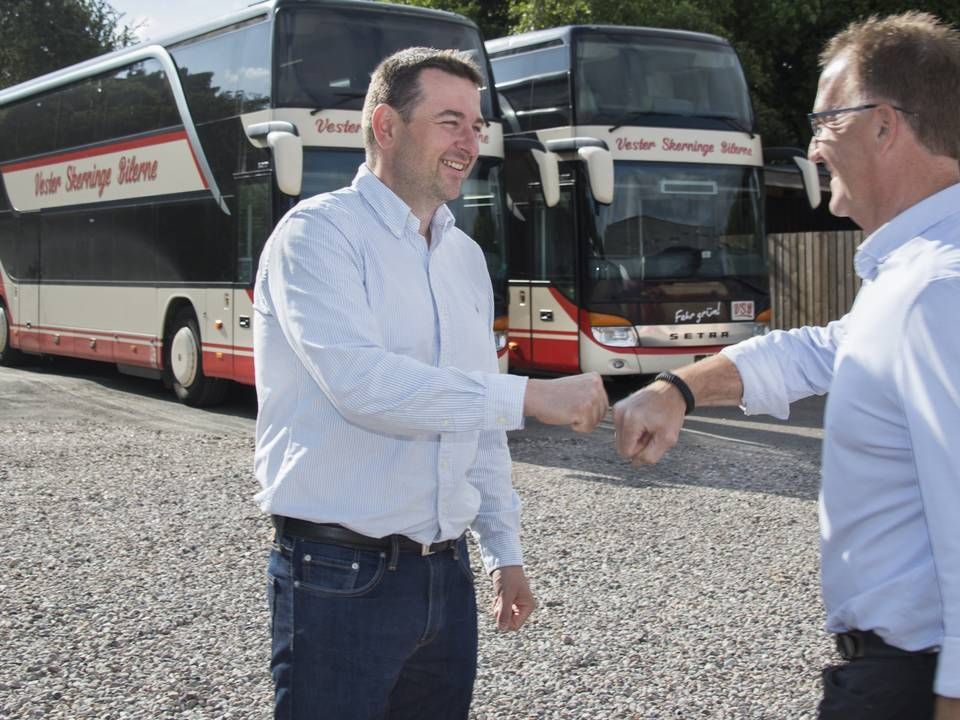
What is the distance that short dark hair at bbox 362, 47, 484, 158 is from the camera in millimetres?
2777

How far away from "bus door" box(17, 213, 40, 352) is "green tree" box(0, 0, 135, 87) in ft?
68.2

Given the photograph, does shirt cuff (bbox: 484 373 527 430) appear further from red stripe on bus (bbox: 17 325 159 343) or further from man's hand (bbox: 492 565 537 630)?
red stripe on bus (bbox: 17 325 159 343)

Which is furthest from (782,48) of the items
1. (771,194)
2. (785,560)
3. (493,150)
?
(785,560)

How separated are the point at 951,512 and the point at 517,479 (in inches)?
299

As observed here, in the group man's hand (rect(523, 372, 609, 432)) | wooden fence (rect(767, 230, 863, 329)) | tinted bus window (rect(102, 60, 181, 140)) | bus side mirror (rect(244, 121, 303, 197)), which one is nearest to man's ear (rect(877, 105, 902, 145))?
man's hand (rect(523, 372, 609, 432))

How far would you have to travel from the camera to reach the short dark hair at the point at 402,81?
9.11ft

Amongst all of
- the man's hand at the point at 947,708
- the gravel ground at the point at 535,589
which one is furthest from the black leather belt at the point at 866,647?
the gravel ground at the point at 535,589

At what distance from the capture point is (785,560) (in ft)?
22.5

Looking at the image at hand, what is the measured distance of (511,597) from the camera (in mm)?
3008

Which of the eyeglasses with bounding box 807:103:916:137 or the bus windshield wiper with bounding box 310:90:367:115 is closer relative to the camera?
the eyeglasses with bounding box 807:103:916:137

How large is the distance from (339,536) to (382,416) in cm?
32

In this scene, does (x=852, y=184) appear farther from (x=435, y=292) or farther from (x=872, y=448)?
(x=435, y=292)

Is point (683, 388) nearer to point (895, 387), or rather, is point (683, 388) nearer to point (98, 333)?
point (895, 387)

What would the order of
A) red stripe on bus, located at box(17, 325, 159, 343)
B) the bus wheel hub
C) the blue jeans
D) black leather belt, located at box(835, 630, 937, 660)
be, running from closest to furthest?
black leather belt, located at box(835, 630, 937, 660) → the blue jeans → the bus wheel hub → red stripe on bus, located at box(17, 325, 159, 343)
